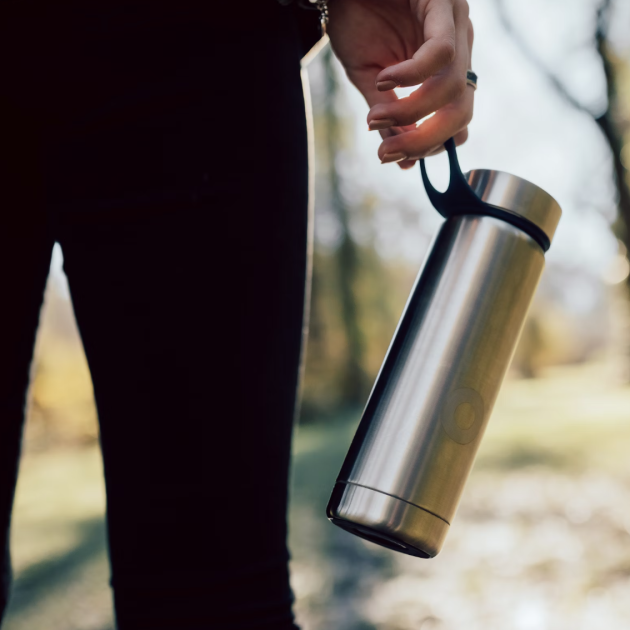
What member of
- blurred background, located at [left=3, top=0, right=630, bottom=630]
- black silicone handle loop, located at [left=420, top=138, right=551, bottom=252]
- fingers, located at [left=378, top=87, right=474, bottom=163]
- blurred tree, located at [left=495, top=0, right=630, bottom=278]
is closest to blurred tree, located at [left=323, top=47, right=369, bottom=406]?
blurred background, located at [left=3, top=0, right=630, bottom=630]

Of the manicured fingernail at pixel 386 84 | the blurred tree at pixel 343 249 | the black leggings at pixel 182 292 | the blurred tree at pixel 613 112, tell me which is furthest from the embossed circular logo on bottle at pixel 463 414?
the blurred tree at pixel 343 249

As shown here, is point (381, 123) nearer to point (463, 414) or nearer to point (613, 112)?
point (463, 414)

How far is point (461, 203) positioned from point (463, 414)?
0.72 feet

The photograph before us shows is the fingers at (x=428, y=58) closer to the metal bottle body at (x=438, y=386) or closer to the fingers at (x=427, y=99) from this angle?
the fingers at (x=427, y=99)

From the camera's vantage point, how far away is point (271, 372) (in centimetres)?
56

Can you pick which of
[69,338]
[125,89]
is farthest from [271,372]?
[69,338]

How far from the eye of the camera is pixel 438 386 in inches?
23.6

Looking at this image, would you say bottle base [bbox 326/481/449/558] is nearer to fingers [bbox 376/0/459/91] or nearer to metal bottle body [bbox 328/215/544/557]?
metal bottle body [bbox 328/215/544/557]

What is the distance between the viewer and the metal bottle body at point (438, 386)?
1.85 feet

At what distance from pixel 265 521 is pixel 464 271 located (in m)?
0.30

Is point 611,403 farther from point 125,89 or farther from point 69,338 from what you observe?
→ point 125,89

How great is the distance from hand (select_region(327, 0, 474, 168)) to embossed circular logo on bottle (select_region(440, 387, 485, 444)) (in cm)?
22

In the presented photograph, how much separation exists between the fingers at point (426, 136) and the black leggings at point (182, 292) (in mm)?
94

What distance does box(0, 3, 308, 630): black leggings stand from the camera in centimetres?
54
